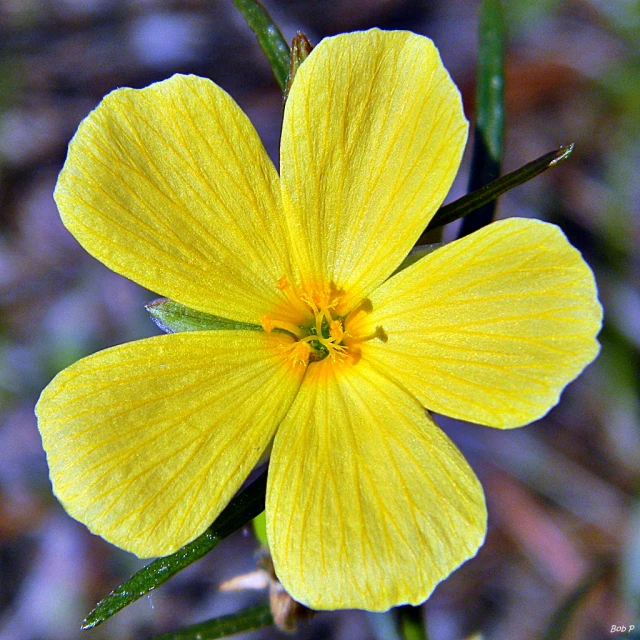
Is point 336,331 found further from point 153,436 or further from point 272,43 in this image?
point 272,43

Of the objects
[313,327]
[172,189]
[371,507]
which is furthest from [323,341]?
[172,189]

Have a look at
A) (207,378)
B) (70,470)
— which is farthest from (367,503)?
(70,470)

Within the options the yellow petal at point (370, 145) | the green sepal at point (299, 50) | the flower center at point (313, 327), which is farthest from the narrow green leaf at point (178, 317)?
the green sepal at point (299, 50)

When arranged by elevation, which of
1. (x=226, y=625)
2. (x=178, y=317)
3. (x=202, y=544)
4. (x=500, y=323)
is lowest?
(x=226, y=625)

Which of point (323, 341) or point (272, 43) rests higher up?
point (272, 43)

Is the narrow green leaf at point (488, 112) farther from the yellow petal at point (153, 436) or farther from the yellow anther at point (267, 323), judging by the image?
the yellow petal at point (153, 436)

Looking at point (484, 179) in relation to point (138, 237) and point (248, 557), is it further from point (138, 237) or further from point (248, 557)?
point (248, 557)

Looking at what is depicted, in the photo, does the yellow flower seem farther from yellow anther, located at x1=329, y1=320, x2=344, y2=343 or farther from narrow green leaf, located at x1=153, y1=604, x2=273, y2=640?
narrow green leaf, located at x1=153, y1=604, x2=273, y2=640
